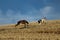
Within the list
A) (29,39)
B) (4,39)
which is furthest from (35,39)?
(4,39)

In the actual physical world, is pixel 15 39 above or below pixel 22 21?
below

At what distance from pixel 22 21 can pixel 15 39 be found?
26546 mm

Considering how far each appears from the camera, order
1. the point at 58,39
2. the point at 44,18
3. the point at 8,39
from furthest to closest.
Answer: the point at 44,18 → the point at 8,39 → the point at 58,39

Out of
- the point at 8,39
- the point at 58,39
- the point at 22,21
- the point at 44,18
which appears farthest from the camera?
the point at 44,18

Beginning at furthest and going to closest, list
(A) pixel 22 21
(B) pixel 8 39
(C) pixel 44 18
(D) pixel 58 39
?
(C) pixel 44 18 < (A) pixel 22 21 < (B) pixel 8 39 < (D) pixel 58 39

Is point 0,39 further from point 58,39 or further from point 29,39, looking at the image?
point 58,39

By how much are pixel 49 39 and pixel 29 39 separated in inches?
95.6

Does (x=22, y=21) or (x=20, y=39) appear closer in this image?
(x=20, y=39)

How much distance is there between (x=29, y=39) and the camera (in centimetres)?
2619

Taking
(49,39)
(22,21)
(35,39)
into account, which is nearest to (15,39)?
(35,39)

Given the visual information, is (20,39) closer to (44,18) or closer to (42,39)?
(42,39)

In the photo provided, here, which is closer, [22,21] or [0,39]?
[0,39]

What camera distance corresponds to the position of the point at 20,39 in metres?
26.4

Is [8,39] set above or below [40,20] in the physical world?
below
